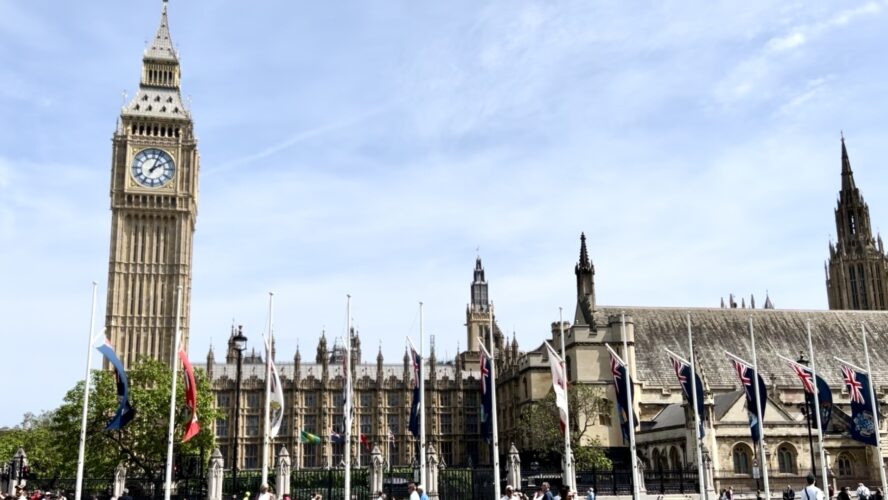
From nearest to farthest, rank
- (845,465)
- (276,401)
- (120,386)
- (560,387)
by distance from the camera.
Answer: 1. (120,386)
2. (560,387)
3. (276,401)
4. (845,465)

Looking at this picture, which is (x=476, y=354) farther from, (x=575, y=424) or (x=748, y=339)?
(x=575, y=424)

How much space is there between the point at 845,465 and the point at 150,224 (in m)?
66.9

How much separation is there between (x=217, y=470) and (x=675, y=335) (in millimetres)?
42127

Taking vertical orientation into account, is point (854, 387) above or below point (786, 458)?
above

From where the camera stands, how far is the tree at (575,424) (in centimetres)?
5547

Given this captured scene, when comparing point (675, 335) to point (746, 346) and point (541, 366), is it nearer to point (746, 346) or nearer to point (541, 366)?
point (746, 346)

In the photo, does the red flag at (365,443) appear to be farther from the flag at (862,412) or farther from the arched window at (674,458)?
the flag at (862,412)

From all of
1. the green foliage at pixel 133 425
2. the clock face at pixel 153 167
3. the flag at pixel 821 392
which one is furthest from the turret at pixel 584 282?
the clock face at pixel 153 167

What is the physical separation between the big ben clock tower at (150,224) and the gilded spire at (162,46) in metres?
5.68

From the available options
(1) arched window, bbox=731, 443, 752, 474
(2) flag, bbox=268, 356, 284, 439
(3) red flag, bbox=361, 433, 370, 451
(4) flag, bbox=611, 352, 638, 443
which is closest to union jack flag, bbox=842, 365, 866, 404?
(4) flag, bbox=611, 352, 638, 443

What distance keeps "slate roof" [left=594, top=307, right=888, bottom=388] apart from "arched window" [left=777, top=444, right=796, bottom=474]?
1206cm

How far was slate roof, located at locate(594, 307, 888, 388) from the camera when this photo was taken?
65.2m

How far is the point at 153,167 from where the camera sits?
89438 mm

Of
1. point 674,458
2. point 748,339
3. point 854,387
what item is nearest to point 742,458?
point 674,458
